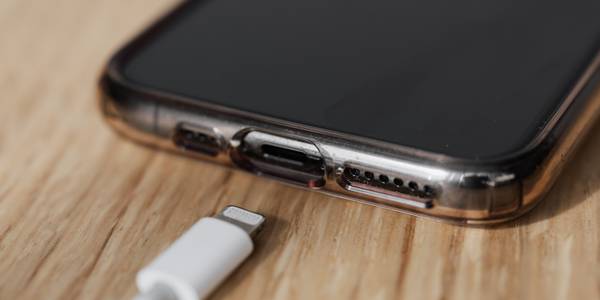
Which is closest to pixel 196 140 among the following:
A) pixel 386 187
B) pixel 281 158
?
pixel 281 158

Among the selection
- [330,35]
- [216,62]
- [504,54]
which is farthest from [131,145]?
[504,54]

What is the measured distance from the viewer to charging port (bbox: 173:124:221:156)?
748mm

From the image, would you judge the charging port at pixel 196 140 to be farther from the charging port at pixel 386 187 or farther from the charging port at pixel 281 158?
the charging port at pixel 386 187

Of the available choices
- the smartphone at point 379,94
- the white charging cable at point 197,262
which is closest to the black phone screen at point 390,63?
the smartphone at point 379,94

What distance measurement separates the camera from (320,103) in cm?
73

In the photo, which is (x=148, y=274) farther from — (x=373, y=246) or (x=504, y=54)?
(x=504, y=54)

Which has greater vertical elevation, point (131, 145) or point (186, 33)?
point (186, 33)

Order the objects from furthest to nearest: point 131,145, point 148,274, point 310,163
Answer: point 131,145 < point 310,163 < point 148,274

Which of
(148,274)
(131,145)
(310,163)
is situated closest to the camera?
(148,274)

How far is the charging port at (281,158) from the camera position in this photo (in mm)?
711

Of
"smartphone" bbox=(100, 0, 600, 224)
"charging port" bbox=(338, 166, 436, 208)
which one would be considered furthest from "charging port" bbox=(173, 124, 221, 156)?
"charging port" bbox=(338, 166, 436, 208)

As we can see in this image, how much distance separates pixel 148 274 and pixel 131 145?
0.24 m

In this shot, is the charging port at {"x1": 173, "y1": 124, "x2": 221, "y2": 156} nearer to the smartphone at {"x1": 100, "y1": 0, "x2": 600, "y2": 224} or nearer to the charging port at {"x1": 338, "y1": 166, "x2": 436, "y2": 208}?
the smartphone at {"x1": 100, "y1": 0, "x2": 600, "y2": 224}

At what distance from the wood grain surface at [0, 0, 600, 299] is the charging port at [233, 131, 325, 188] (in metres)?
0.02
